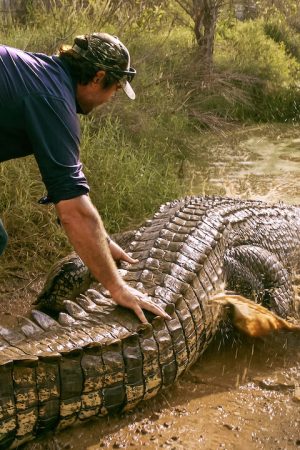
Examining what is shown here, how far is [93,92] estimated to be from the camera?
8.90 feet

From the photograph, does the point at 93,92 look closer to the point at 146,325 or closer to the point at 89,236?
the point at 89,236

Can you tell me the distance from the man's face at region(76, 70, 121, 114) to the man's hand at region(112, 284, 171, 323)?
82 centimetres

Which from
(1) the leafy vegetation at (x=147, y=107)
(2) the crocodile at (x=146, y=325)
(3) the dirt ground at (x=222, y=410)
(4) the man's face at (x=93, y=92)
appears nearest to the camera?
(2) the crocodile at (x=146, y=325)

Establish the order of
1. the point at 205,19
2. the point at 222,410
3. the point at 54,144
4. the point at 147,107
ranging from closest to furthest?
the point at 54,144 < the point at 222,410 < the point at 147,107 < the point at 205,19

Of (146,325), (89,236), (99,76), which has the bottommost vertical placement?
(146,325)

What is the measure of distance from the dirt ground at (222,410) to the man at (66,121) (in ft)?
1.49

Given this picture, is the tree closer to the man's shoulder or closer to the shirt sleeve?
the man's shoulder

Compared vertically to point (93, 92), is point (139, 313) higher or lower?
lower

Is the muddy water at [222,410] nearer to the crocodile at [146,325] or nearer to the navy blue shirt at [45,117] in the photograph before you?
the crocodile at [146,325]

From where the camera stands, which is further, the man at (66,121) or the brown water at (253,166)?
the brown water at (253,166)

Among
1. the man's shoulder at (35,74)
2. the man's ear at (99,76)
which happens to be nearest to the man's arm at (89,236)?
the man's shoulder at (35,74)

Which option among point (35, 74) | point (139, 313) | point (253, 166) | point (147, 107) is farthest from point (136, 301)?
point (253, 166)

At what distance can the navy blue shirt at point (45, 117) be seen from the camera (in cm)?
236

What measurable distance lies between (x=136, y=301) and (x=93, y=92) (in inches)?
36.5
